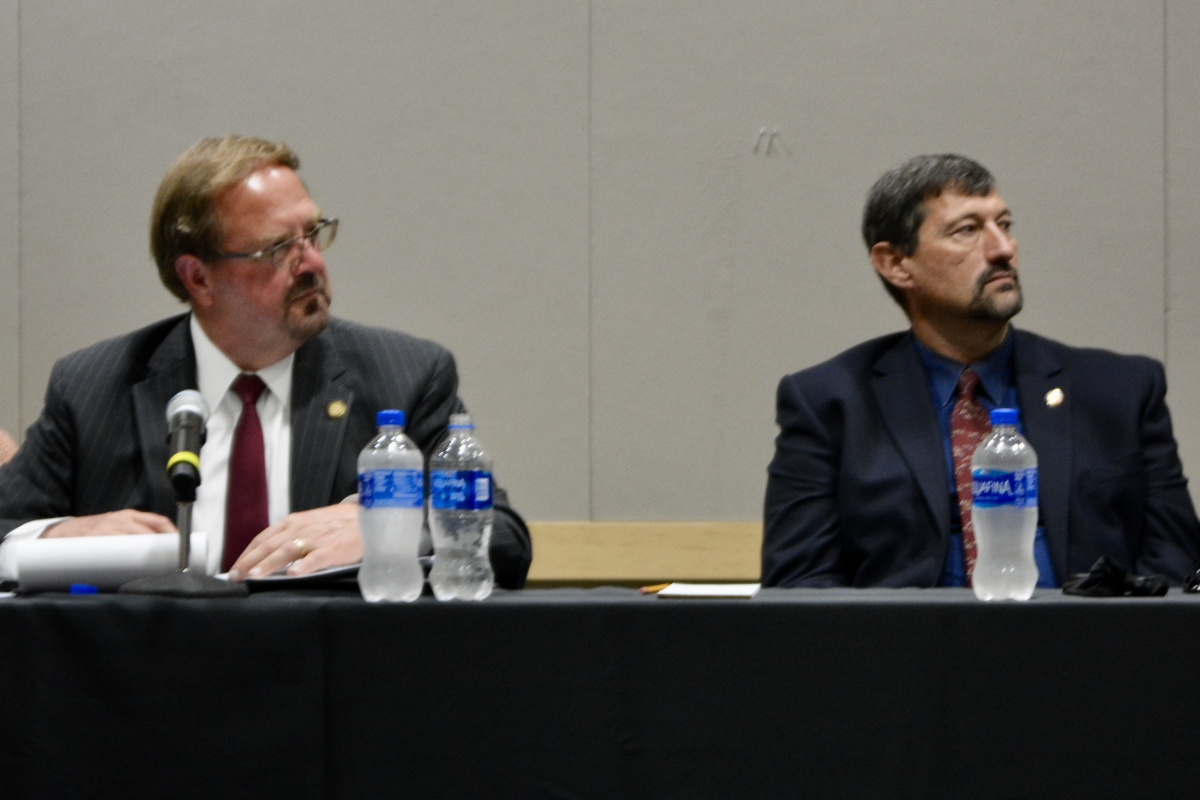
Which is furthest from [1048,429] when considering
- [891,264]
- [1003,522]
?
[1003,522]

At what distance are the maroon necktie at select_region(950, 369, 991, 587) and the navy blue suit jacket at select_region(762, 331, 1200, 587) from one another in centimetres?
5

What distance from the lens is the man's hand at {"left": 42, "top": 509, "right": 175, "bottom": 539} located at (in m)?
1.96

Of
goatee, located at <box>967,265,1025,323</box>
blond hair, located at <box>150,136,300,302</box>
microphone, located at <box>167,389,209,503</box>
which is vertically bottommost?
microphone, located at <box>167,389,209,503</box>

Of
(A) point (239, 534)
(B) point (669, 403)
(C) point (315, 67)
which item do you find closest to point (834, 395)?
(B) point (669, 403)

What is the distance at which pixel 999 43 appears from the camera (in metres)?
3.67

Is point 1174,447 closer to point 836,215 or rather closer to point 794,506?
point 794,506

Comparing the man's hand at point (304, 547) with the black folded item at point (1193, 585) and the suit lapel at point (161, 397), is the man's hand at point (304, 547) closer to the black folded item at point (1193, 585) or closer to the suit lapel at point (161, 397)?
the suit lapel at point (161, 397)

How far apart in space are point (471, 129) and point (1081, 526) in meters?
2.08

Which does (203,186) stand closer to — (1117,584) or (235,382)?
(235,382)

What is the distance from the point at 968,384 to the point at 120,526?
172 cm

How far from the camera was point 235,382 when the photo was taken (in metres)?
2.51

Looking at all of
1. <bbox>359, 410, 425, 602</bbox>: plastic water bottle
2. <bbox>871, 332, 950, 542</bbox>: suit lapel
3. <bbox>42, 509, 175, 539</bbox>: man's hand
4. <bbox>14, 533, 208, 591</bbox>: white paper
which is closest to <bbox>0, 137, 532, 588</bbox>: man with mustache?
<bbox>42, 509, 175, 539</bbox>: man's hand

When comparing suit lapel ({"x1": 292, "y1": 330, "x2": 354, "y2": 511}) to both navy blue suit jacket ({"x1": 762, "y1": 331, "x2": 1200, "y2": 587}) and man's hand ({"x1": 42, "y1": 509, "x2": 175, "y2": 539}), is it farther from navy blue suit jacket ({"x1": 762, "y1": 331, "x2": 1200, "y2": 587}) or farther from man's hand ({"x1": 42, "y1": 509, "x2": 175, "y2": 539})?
navy blue suit jacket ({"x1": 762, "y1": 331, "x2": 1200, "y2": 587})

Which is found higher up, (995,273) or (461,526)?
(995,273)
